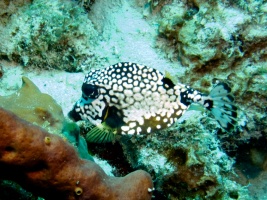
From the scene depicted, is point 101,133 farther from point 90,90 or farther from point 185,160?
point 185,160

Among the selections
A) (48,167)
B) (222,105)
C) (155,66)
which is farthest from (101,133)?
(155,66)

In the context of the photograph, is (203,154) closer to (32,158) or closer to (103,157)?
(103,157)

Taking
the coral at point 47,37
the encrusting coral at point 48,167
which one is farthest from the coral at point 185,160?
the coral at point 47,37

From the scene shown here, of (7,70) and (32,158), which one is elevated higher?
(32,158)

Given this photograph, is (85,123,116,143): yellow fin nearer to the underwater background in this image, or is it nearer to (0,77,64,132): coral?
the underwater background

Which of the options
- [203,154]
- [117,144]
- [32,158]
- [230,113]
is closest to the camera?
[32,158]

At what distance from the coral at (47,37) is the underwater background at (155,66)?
2 centimetres

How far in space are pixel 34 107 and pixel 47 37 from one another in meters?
2.07

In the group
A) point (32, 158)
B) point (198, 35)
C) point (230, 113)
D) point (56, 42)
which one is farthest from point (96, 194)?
point (56, 42)

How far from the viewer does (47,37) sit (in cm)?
479

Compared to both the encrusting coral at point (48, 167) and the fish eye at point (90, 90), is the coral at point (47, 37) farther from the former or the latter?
the encrusting coral at point (48, 167)

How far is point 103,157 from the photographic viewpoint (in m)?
3.90

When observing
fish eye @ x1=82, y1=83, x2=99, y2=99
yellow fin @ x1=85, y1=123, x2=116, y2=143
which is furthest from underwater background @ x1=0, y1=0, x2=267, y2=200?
fish eye @ x1=82, y1=83, x2=99, y2=99

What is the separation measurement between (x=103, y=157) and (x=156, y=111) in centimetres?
119
